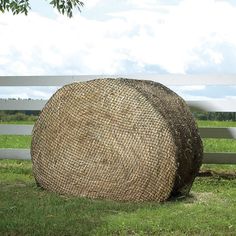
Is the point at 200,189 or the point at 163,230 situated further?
the point at 200,189

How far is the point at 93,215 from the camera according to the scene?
658 centimetres

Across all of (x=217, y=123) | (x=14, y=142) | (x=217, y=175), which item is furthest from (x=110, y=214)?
(x=14, y=142)

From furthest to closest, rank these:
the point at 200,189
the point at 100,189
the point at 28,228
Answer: the point at 200,189 → the point at 100,189 → the point at 28,228

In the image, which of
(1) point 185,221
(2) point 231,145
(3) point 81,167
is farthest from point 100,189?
(2) point 231,145

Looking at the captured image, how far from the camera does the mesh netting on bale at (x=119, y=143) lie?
294 inches

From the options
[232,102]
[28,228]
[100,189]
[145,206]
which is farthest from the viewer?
[232,102]

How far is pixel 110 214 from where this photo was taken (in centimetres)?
671

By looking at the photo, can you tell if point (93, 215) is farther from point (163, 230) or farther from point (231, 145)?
point (231, 145)

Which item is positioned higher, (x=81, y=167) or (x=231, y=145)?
(x=81, y=167)

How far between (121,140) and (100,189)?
663mm

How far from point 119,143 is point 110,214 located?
43.2 inches

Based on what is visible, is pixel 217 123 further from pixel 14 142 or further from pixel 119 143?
pixel 119 143

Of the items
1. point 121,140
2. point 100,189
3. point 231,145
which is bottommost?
point 231,145

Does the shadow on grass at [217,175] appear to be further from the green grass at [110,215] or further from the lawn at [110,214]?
the green grass at [110,215]
